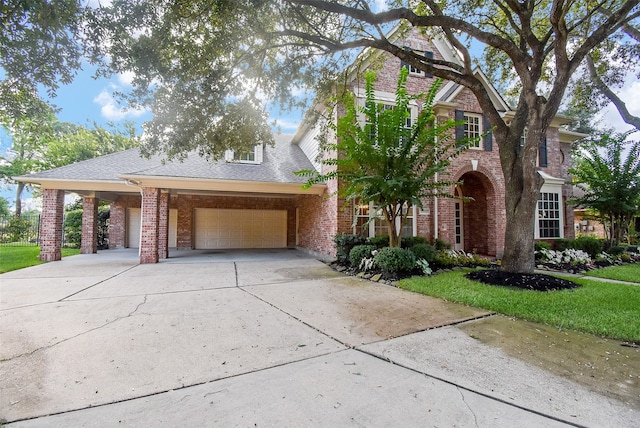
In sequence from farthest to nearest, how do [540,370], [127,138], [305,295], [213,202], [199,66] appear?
[127,138]
[213,202]
[199,66]
[305,295]
[540,370]

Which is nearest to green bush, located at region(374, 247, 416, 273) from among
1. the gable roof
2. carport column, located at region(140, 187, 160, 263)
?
the gable roof

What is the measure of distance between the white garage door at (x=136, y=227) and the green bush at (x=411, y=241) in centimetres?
1069

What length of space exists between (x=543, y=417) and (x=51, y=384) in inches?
153

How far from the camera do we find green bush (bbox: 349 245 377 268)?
8.16 meters

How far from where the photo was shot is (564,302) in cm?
481

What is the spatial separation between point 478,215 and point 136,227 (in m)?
15.8

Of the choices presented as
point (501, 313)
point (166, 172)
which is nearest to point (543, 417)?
point (501, 313)

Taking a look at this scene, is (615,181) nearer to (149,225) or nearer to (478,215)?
(478,215)

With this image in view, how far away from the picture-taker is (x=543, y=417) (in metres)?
2.06

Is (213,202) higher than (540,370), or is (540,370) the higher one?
(213,202)

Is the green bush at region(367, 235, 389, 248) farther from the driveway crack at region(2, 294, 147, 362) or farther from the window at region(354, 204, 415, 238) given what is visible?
the driveway crack at region(2, 294, 147, 362)

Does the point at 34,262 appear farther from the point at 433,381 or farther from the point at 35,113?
the point at 433,381

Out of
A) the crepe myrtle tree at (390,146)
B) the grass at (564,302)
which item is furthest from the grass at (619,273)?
the crepe myrtle tree at (390,146)

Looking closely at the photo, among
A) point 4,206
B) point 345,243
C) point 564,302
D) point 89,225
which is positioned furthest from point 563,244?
point 4,206
